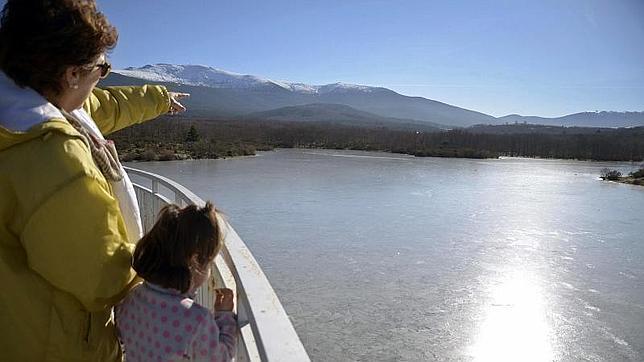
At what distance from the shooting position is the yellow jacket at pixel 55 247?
721mm

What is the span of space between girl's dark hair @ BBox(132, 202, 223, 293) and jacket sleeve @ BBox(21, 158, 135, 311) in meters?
0.09

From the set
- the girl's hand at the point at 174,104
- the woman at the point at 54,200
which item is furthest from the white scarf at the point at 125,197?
the girl's hand at the point at 174,104

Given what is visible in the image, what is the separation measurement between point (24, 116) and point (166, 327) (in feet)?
1.32

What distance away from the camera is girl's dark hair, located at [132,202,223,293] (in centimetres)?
88

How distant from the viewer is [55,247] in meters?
0.73

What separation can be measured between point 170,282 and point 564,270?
636cm

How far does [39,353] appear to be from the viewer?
0.79 m

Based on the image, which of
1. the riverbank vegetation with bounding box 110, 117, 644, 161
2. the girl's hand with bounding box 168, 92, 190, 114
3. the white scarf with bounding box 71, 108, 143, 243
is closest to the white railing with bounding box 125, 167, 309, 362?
the white scarf with bounding box 71, 108, 143, 243

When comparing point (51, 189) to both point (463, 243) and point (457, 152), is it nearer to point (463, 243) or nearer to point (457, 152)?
point (463, 243)

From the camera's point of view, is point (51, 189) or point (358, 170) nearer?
point (51, 189)

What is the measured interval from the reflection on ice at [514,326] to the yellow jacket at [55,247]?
391cm

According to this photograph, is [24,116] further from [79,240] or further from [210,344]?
[210,344]

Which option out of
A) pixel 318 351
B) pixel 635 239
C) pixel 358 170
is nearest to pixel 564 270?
pixel 635 239

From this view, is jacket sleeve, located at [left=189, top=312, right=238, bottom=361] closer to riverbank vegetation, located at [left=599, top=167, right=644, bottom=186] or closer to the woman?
the woman
